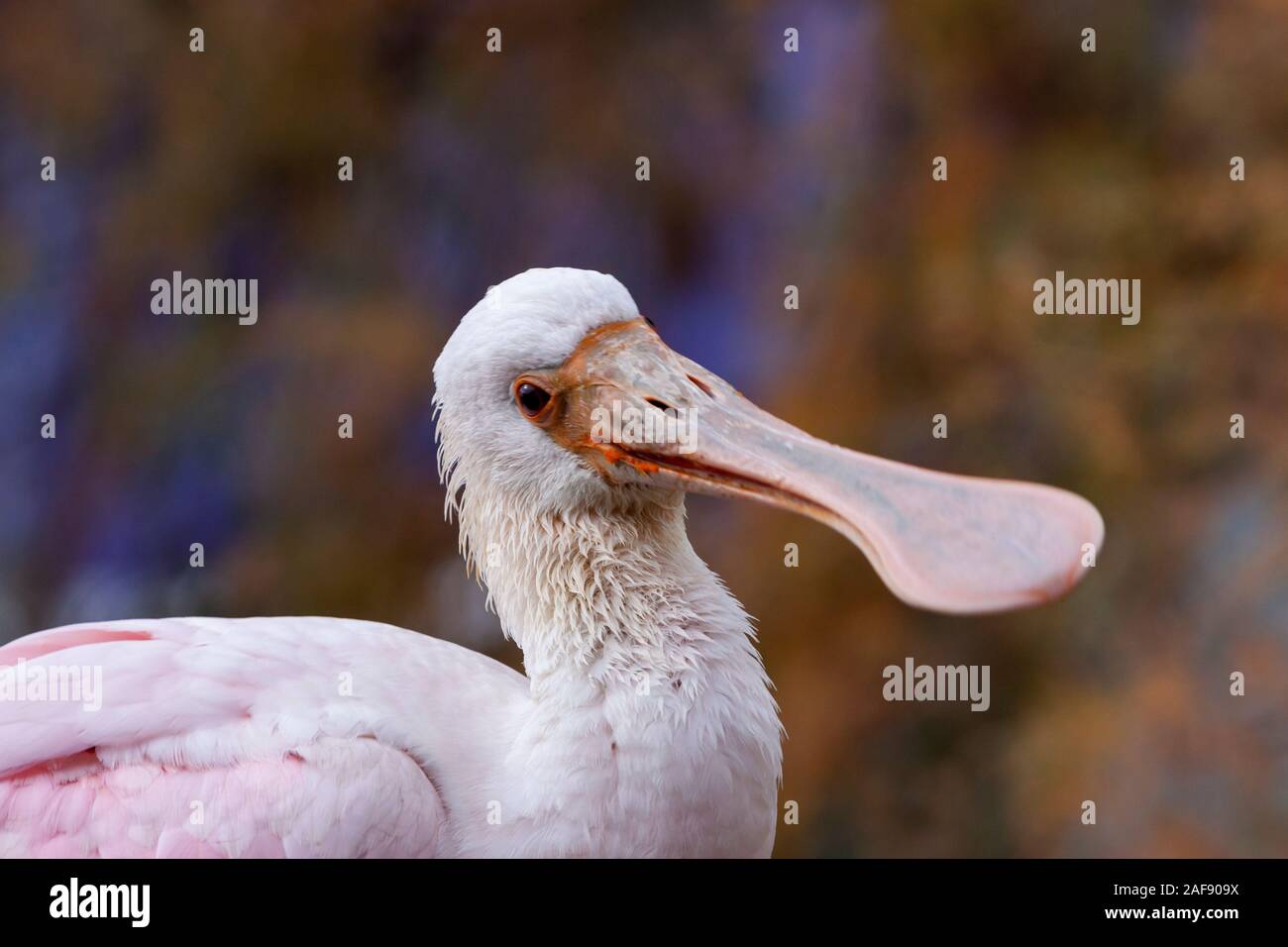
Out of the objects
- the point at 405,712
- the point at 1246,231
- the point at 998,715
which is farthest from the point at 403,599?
the point at 1246,231

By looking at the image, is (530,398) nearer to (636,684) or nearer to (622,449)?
(622,449)

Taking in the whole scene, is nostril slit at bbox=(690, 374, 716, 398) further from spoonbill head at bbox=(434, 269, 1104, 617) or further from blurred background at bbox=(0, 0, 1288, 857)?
blurred background at bbox=(0, 0, 1288, 857)

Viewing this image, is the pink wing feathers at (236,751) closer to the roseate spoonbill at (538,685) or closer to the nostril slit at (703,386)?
the roseate spoonbill at (538,685)

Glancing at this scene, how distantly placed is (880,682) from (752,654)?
1406 mm

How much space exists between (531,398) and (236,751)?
1.16 feet

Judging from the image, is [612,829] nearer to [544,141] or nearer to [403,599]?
[403,599]

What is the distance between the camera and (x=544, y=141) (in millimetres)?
2494

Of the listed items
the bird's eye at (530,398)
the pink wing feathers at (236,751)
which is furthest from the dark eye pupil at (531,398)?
the pink wing feathers at (236,751)

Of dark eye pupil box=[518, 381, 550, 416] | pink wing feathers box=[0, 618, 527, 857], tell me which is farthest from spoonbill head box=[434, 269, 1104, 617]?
pink wing feathers box=[0, 618, 527, 857]

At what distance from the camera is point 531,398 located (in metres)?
1.07

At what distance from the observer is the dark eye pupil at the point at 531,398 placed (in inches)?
41.8

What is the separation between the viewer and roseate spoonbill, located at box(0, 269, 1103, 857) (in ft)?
3.33

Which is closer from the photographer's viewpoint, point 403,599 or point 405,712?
point 405,712

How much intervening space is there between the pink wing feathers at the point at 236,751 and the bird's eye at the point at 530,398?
0.78 ft
